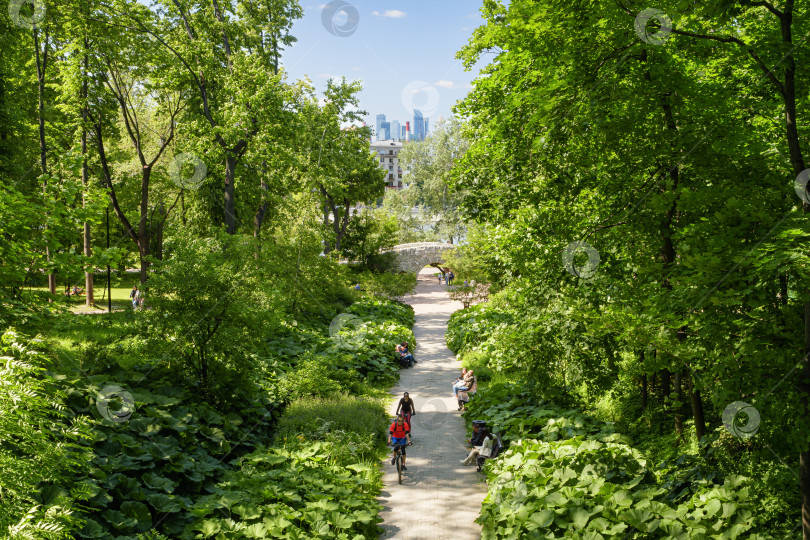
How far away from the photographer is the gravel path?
28.9 feet

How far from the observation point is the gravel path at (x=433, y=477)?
8.82m

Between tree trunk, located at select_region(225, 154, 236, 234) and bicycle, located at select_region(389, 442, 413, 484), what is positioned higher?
tree trunk, located at select_region(225, 154, 236, 234)

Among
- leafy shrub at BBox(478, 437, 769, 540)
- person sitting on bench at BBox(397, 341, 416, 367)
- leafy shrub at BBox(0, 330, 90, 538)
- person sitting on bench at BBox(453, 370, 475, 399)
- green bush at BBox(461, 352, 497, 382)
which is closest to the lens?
leafy shrub at BBox(0, 330, 90, 538)

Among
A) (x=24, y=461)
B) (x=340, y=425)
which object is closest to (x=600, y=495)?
(x=340, y=425)

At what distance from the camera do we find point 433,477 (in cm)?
1077

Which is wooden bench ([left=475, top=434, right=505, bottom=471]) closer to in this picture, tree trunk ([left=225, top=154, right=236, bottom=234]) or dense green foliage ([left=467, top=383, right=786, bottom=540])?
dense green foliage ([left=467, top=383, right=786, bottom=540])

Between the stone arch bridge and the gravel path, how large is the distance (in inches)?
1167

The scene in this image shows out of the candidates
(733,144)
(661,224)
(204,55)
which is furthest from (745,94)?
(204,55)

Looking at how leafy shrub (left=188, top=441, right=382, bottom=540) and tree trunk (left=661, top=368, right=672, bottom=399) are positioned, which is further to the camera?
tree trunk (left=661, top=368, right=672, bottom=399)

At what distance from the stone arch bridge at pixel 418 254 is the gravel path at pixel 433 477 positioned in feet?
97.3

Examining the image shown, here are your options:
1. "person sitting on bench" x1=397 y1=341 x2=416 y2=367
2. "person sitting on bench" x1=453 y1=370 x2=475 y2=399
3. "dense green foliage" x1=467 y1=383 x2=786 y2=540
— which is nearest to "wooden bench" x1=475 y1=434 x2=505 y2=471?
"dense green foliage" x1=467 y1=383 x2=786 y2=540

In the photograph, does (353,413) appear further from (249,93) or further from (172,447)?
(249,93)

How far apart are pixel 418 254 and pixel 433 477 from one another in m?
39.3

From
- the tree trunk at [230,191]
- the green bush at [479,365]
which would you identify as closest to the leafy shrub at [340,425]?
the green bush at [479,365]
